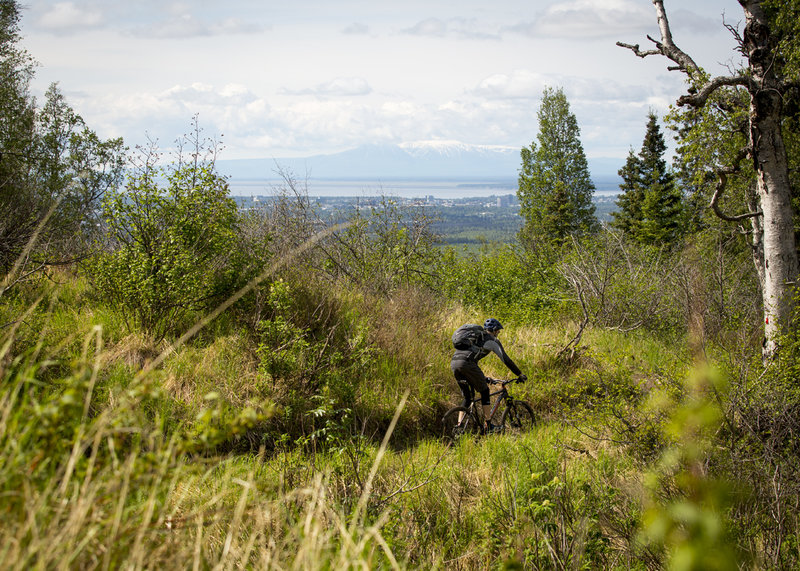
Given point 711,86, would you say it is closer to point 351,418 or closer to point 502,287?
point 351,418

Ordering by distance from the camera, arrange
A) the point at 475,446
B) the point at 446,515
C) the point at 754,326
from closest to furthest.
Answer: the point at 446,515, the point at 475,446, the point at 754,326

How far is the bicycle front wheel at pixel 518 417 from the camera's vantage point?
839cm

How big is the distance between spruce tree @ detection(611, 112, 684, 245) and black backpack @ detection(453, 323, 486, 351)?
3212 cm

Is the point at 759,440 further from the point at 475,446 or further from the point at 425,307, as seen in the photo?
the point at 425,307

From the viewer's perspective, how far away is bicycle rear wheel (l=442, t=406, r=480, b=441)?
26.1 feet

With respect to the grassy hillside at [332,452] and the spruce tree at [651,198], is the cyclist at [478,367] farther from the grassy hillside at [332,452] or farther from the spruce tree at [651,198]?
the spruce tree at [651,198]

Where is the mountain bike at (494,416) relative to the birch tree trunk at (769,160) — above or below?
below

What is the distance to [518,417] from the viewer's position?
8562 millimetres

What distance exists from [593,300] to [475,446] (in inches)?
300

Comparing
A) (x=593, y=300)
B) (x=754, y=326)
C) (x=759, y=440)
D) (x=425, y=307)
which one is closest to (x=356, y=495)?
(x=759, y=440)

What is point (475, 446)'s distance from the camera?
743 centimetres

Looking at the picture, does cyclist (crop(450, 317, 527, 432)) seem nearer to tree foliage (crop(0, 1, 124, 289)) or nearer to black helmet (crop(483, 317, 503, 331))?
black helmet (crop(483, 317, 503, 331))

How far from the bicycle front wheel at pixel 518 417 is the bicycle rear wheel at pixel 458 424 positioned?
48 centimetres

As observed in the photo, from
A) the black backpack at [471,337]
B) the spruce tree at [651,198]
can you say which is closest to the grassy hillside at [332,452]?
the black backpack at [471,337]
